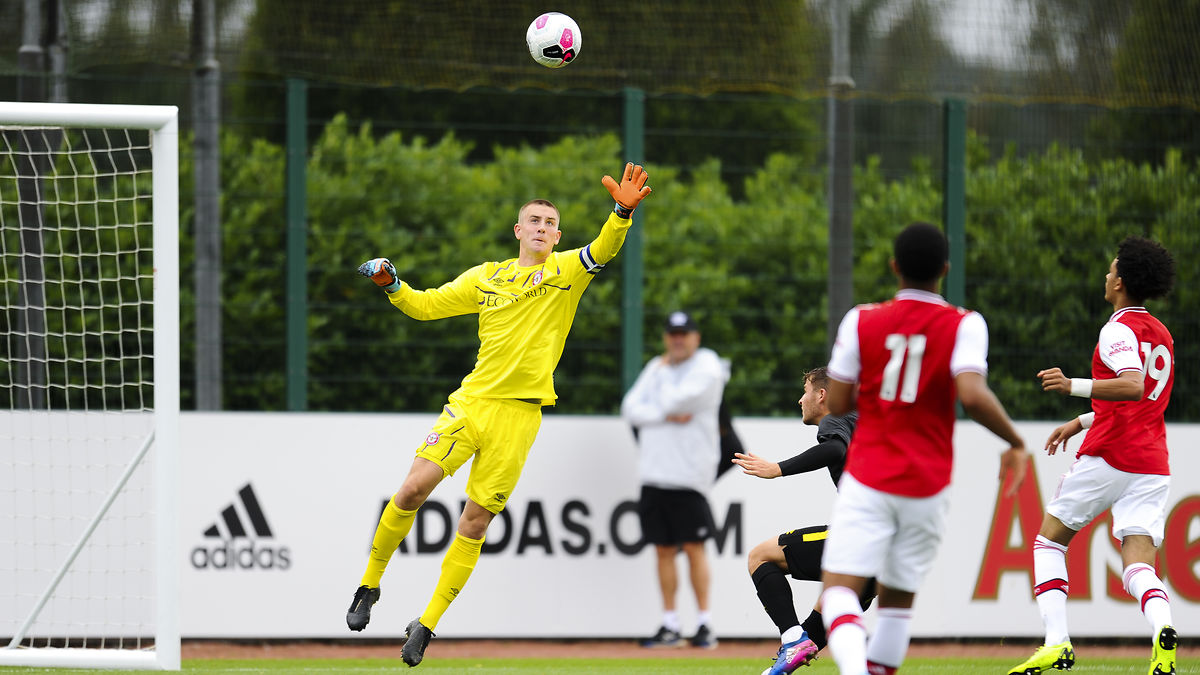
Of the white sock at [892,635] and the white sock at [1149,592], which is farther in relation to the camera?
the white sock at [1149,592]

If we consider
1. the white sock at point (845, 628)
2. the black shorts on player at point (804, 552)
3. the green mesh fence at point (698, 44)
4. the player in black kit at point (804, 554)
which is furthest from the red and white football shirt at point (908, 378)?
the green mesh fence at point (698, 44)

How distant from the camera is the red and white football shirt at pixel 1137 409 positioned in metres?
6.60

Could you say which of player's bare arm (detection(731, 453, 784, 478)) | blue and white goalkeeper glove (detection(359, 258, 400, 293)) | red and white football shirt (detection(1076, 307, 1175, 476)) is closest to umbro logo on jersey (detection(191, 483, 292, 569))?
blue and white goalkeeper glove (detection(359, 258, 400, 293))

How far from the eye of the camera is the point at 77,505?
8797 mm

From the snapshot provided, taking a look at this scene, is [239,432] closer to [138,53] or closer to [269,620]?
[269,620]

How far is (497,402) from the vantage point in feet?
22.5

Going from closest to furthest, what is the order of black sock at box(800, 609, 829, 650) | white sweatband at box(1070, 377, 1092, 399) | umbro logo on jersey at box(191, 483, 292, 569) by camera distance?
A: white sweatband at box(1070, 377, 1092, 399), black sock at box(800, 609, 829, 650), umbro logo on jersey at box(191, 483, 292, 569)

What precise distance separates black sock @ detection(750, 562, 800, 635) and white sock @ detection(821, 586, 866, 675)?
60.8 inches

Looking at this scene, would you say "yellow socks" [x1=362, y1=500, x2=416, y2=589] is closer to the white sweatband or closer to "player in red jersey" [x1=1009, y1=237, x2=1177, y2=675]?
"player in red jersey" [x1=1009, y1=237, x2=1177, y2=675]

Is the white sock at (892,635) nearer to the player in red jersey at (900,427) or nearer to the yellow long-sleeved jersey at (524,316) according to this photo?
the player in red jersey at (900,427)

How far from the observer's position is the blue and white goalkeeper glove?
6.77 meters

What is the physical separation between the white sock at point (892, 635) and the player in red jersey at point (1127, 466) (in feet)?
6.29

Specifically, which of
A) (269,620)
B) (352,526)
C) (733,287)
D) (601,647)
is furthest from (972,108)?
(269,620)

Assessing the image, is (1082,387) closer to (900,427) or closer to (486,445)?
(900,427)
